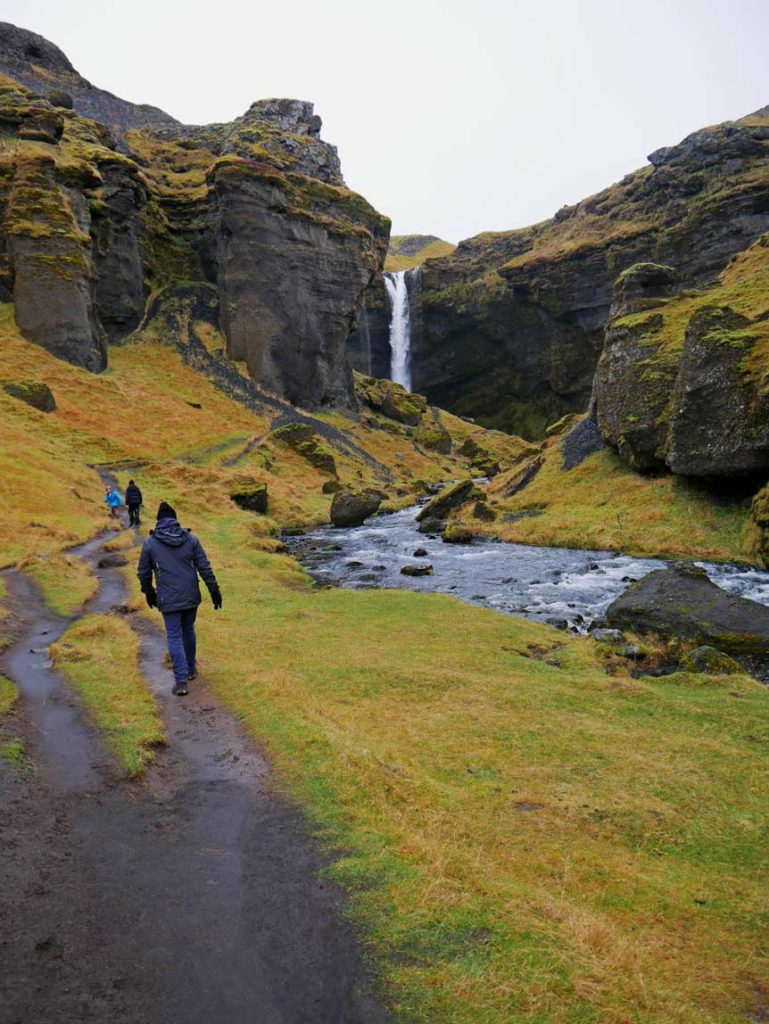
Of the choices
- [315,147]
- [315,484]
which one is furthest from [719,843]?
[315,147]

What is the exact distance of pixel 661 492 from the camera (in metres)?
40.1

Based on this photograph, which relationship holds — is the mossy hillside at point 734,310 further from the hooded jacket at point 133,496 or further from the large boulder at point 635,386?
the hooded jacket at point 133,496

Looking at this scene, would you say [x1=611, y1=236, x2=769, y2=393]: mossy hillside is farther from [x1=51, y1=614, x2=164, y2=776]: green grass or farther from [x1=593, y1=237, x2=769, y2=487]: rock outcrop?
[x1=51, y1=614, x2=164, y2=776]: green grass

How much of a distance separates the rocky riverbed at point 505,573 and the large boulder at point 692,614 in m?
1.52

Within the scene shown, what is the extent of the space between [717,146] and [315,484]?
102 m

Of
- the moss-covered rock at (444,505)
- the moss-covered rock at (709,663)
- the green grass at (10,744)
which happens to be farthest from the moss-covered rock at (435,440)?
the green grass at (10,744)

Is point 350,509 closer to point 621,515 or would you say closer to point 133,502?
point 133,502

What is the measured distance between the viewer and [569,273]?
126 m

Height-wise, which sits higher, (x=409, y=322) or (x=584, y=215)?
(x=584, y=215)

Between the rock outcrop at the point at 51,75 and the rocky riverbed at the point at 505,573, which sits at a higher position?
the rock outcrop at the point at 51,75

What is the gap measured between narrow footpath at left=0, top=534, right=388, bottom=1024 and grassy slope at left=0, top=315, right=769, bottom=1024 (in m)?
0.47

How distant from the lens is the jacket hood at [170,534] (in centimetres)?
1298

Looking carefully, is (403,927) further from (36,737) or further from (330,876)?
(36,737)

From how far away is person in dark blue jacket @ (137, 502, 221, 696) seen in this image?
504 inches
